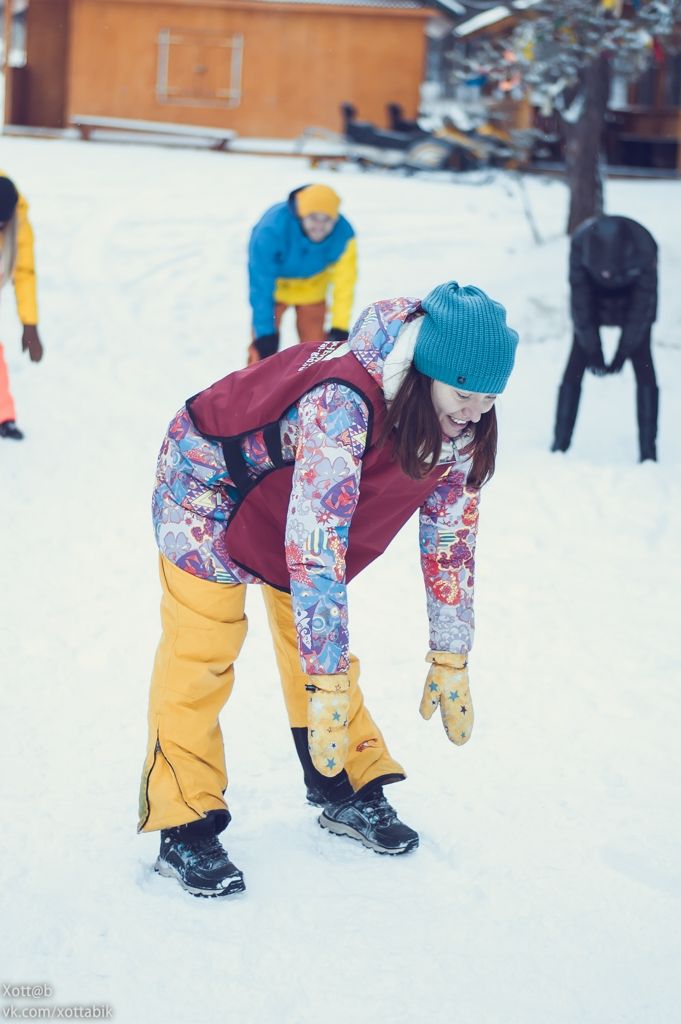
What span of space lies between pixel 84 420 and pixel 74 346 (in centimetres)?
194

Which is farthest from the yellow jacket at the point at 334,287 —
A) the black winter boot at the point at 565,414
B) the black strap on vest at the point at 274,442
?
the black strap on vest at the point at 274,442

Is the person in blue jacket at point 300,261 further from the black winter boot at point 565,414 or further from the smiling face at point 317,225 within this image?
the black winter boot at point 565,414

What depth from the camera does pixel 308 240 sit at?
694 cm

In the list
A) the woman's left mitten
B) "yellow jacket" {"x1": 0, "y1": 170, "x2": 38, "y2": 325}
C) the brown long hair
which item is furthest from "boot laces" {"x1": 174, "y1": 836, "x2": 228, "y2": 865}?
"yellow jacket" {"x1": 0, "y1": 170, "x2": 38, "y2": 325}

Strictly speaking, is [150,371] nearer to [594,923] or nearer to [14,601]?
[14,601]

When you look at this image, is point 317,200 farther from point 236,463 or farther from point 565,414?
point 236,463

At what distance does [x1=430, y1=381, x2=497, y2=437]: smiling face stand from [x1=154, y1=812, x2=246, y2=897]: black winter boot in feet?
3.45

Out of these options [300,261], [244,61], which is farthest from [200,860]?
[244,61]

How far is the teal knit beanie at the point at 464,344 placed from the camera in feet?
7.68

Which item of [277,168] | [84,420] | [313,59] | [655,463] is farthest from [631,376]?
[313,59]

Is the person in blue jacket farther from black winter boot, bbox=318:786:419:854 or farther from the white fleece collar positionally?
the white fleece collar

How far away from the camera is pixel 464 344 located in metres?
2.34

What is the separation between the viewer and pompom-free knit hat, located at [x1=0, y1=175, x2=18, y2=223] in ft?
18.0

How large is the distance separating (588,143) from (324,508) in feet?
32.1
